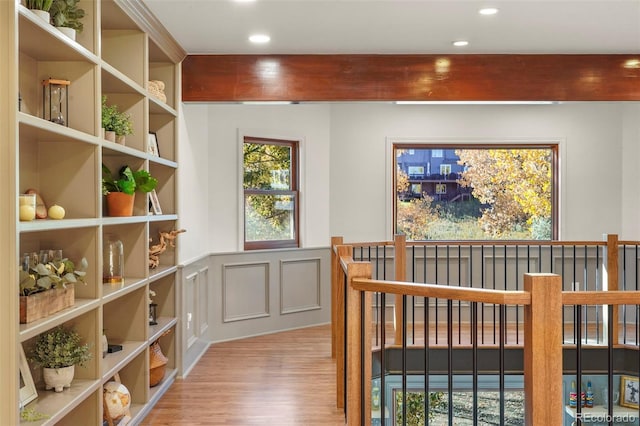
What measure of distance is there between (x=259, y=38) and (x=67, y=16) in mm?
1652

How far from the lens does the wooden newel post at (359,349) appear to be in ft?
8.45

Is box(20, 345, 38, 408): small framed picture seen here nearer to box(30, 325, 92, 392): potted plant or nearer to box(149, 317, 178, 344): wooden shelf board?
box(30, 325, 92, 392): potted plant

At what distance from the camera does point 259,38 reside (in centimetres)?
418

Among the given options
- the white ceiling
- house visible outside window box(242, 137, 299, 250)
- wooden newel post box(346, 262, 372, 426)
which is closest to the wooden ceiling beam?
the white ceiling

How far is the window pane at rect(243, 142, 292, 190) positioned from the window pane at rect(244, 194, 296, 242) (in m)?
0.13

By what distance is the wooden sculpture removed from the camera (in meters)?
4.13

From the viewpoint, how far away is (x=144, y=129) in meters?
3.75

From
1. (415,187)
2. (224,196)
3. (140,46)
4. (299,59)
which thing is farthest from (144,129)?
(415,187)

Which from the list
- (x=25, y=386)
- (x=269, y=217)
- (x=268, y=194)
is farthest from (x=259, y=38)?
(x=25, y=386)

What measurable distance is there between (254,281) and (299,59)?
7.86 ft

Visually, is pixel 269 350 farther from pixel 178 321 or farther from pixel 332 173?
pixel 332 173

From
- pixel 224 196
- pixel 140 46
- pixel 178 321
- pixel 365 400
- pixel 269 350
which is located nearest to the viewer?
pixel 365 400

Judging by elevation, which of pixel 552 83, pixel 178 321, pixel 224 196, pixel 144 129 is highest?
pixel 552 83

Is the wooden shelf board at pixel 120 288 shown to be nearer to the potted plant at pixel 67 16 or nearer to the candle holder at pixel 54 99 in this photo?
the candle holder at pixel 54 99
